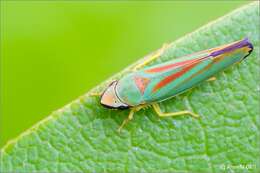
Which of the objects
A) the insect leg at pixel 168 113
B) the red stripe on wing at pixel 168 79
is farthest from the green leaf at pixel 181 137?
the red stripe on wing at pixel 168 79

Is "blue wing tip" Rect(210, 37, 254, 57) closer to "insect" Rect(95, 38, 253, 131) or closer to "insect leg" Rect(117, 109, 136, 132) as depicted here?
"insect" Rect(95, 38, 253, 131)

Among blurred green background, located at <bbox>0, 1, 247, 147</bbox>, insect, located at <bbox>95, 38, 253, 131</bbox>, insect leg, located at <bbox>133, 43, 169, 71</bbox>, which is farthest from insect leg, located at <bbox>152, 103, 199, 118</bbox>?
blurred green background, located at <bbox>0, 1, 247, 147</bbox>

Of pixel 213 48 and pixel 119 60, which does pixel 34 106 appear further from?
pixel 213 48

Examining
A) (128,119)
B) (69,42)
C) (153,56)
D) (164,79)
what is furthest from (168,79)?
(69,42)

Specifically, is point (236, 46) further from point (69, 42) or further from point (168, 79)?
point (69, 42)

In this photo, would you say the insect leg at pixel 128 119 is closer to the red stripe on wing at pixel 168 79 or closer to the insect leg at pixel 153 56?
the red stripe on wing at pixel 168 79

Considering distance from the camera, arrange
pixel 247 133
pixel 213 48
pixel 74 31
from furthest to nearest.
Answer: pixel 74 31 → pixel 213 48 → pixel 247 133

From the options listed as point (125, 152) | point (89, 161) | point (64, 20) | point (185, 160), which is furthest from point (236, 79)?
point (64, 20)
